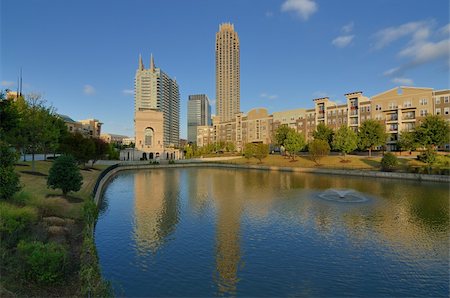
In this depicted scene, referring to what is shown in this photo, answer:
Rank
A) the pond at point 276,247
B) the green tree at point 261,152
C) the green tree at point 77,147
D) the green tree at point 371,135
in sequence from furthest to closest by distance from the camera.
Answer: the green tree at point 261,152, the green tree at point 371,135, the green tree at point 77,147, the pond at point 276,247

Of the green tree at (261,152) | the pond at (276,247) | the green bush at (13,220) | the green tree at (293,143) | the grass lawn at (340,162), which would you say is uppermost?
the green tree at (293,143)

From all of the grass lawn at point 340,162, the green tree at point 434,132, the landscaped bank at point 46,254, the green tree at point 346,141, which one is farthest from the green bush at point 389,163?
the landscaped bank at point 46,254

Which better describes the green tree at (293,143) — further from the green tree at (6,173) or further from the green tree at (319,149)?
the green tree at (6,173)

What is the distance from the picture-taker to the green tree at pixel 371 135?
84.8 meters

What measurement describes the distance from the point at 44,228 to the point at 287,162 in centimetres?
8650

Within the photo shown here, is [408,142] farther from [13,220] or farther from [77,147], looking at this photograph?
[13,220]

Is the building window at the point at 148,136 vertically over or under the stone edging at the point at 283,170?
over

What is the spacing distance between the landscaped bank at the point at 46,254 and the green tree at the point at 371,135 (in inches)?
3290

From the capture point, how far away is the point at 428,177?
55594 mm

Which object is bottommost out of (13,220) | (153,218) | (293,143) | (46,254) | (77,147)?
(153,218)

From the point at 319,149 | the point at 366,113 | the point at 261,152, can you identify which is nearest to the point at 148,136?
the point at 261,152

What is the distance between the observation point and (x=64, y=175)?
82.9 feet

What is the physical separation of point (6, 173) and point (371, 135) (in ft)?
288

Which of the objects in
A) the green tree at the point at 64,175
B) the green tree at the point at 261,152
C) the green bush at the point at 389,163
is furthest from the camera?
the green tree at the point at 261,152
